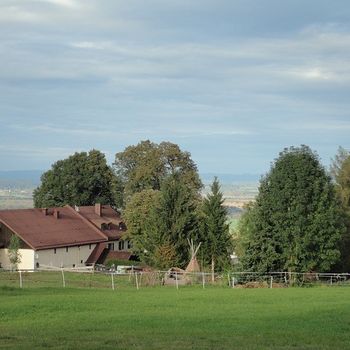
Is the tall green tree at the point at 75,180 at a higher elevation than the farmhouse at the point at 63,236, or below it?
higher

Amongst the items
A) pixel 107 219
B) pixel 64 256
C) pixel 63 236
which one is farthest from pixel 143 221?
pixel 107 219

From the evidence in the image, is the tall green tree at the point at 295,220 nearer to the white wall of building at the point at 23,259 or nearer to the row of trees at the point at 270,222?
the row of trees at the point at 270,222

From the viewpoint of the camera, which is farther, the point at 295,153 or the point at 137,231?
the point at 137,231

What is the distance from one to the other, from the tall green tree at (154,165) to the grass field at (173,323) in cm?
5221

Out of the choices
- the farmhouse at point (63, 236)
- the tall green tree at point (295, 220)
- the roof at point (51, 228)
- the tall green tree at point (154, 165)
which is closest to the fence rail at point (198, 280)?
the tall green tree at point (295, 220)

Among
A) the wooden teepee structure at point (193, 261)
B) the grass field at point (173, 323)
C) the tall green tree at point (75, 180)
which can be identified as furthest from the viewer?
the tall green tree at point (75, 180)

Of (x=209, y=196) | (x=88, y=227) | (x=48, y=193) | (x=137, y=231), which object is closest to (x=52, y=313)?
(x=209, y=196)

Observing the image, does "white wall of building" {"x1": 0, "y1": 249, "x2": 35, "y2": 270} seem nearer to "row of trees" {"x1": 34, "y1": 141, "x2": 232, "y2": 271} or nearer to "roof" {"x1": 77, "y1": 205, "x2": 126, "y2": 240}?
"row of trees" {"x1": 34, "y1": 141, "x2": 232, "y2": 271}

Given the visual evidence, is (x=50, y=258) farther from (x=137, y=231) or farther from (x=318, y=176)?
(x=318, y=176)

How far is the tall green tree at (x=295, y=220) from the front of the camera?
51.5m

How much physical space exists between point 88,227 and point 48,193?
551 inches

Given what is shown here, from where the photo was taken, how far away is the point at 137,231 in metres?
70.9

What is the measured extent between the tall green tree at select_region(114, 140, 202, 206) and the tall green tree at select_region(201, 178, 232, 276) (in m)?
20.2

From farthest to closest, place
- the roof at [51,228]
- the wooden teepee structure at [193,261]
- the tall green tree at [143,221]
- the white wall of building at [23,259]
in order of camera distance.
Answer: the roof at [51,228] < the white wall of building at [23,259] < the tall green tree at [143,221] < the wooden teepee structure at [193,261]
